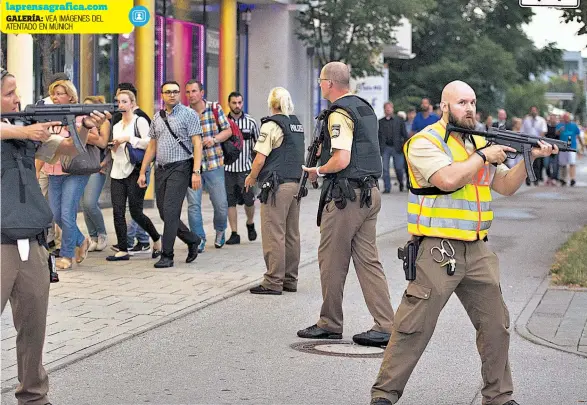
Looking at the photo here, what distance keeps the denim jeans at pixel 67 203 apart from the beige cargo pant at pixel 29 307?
570 cm

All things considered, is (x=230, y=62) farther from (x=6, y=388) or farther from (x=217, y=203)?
(x=6, y=388)

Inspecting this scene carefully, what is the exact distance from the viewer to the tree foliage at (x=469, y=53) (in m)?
38.7

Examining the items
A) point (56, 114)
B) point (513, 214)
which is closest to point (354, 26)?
point (513, 214)

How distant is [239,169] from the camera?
1427 cm

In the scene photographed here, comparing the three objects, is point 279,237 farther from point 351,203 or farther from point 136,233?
point 136,233

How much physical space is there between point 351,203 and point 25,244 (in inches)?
116

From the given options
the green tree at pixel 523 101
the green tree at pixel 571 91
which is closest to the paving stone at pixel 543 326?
the green tree at pixel 523 101

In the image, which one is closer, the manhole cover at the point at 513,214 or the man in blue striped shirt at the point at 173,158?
the man in blue striped shirt at the point at 173,158

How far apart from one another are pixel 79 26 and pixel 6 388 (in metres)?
4.22

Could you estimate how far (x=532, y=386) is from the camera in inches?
274

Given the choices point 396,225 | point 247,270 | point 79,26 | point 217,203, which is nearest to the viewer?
point 79,26

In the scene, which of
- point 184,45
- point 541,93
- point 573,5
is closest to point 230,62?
point 184,45

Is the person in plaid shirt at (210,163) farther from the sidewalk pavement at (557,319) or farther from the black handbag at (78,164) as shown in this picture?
the black handbag at (78,164)

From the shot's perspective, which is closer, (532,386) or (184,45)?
(532,386)
